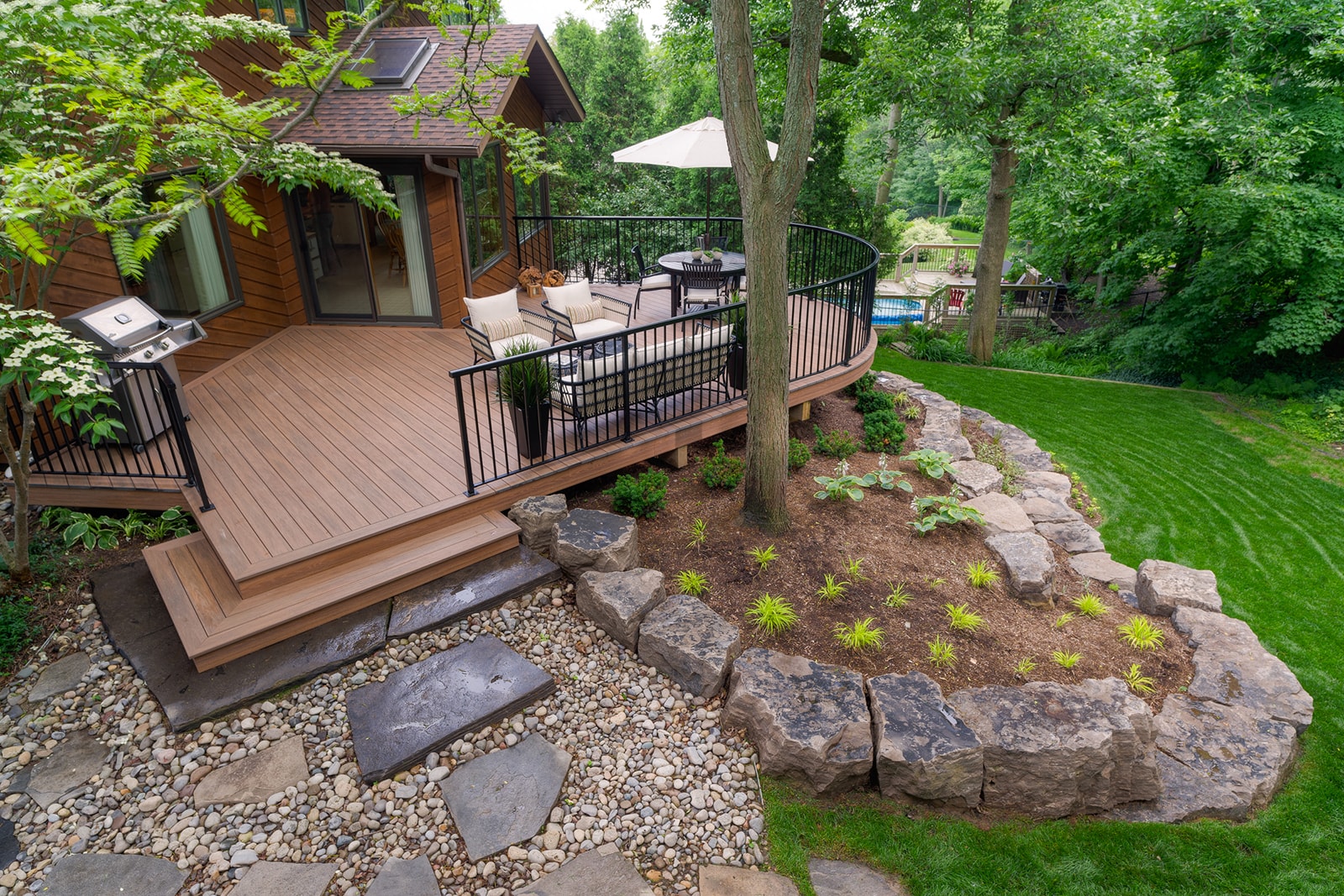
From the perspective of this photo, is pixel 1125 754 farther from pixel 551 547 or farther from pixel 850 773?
pixel 551 547

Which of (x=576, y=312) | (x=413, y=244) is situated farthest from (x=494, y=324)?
(x=413, y=244)

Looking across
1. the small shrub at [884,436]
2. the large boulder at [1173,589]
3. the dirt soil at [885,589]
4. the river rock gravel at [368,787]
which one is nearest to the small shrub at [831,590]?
the dirt soil at [885,589]

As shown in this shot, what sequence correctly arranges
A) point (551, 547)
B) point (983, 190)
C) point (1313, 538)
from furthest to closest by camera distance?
point (983, 190) → point (1313, 538) → point (551, 547)

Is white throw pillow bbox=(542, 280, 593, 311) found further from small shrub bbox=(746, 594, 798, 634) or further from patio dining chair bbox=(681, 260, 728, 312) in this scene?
small shrub bbox=(746, 594, 798, 634)

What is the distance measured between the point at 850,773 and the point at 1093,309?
51.5 feet

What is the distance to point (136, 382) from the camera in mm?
5516

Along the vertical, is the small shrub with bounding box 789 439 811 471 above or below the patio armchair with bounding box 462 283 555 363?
below

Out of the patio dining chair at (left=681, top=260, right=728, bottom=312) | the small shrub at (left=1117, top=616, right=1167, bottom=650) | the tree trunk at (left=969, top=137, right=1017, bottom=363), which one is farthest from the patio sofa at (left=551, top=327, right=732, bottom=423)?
the tree trunk at (left=969, top=137, right=1017, bottom=363)

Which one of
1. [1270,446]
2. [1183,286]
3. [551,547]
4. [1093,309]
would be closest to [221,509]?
[551,547]

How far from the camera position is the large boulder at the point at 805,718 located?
358 cm

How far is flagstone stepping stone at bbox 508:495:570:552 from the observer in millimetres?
5160

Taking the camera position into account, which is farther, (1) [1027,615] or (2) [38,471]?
(2) [38,471]

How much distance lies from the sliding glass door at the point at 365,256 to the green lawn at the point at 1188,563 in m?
7.28

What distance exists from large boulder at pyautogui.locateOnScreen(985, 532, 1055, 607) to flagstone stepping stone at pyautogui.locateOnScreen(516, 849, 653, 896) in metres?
3.00
